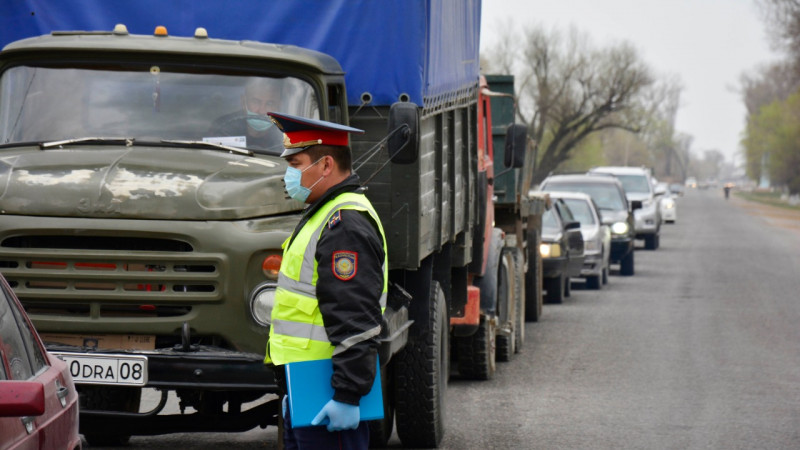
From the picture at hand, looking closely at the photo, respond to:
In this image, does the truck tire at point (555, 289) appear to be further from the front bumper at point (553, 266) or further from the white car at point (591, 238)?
the white car at point (591, 238)

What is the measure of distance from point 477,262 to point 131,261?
187 inches

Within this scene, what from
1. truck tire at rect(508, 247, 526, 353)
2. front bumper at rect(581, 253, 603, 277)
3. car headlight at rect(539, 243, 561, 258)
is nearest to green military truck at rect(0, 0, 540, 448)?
truck tire at rect(508, 247, 526, 353)

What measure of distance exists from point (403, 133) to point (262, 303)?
1093mm

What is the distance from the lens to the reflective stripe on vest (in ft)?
15.0

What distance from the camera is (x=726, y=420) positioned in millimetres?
9641

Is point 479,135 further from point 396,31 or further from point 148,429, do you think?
point 148,429

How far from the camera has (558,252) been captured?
19.0m

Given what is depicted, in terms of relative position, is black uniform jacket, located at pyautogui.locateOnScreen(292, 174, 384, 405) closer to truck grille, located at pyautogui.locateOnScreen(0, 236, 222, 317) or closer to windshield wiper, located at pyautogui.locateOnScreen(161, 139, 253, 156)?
truck grille, located at pyautogui.locateOnScreen(0, 236, 222, 317)

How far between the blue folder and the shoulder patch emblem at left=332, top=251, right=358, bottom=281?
293 mm

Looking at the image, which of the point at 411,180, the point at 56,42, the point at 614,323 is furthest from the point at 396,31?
the point at 614,323

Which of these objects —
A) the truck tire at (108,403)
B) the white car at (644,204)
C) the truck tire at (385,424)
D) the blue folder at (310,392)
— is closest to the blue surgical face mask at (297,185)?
the blue folder at (310,392)

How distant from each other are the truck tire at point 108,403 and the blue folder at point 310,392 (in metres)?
3.36

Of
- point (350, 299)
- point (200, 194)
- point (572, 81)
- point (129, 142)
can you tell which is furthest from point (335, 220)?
point (572, 81)

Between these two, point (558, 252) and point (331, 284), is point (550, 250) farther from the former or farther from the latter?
point (331, 284)
